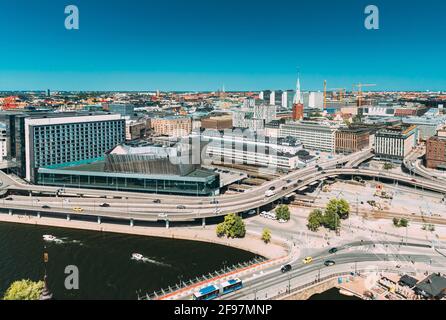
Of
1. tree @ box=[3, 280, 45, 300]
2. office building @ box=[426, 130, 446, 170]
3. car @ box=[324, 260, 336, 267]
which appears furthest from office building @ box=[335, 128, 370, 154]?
tree @ box=[3, 280, 45, 300]

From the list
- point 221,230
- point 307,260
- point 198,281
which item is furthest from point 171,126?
point 198,281

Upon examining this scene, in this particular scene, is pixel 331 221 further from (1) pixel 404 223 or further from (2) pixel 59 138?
(2) pixel 59 138

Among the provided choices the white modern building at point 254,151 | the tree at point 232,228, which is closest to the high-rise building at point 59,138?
the white modern building at point 254,151

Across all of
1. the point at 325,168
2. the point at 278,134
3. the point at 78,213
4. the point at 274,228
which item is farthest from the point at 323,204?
the point at 278,134

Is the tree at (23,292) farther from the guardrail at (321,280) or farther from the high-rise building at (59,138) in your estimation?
the high-rise building at (59,138)

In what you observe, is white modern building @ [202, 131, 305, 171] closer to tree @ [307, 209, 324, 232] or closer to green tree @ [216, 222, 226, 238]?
tree @ [307, 209, 324, 232]
